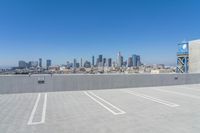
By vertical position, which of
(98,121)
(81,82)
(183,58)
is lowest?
(98,121)

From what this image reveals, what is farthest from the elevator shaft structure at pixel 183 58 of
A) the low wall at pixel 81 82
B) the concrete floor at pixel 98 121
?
the concrete floor at pixel 98 121

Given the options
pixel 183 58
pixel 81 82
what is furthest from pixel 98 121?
pixel 183 58

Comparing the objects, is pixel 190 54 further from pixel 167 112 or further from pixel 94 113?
pixel 94 113

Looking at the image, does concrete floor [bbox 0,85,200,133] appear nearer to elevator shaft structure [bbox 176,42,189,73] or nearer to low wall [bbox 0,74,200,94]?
low wall [bbox 0,74,200,94]

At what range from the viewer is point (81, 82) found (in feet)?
29.5

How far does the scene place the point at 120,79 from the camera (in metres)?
9.80

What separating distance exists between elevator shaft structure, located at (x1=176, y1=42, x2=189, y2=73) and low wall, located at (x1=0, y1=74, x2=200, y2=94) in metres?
4.99

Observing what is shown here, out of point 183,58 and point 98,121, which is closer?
point 98,121

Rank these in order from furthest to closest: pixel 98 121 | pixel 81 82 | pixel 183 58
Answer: pixel 183 58 < pixel 81 82 < pixel 98 121

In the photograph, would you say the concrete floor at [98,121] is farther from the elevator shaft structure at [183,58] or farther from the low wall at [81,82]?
the elevator shaft structure at [183,58]

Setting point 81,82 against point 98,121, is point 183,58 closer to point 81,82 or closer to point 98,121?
point 81,82

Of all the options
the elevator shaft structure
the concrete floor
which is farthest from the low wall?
the elevator shaft structure

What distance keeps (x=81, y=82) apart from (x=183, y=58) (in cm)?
1290

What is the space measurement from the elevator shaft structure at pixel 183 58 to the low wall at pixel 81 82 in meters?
4.99
